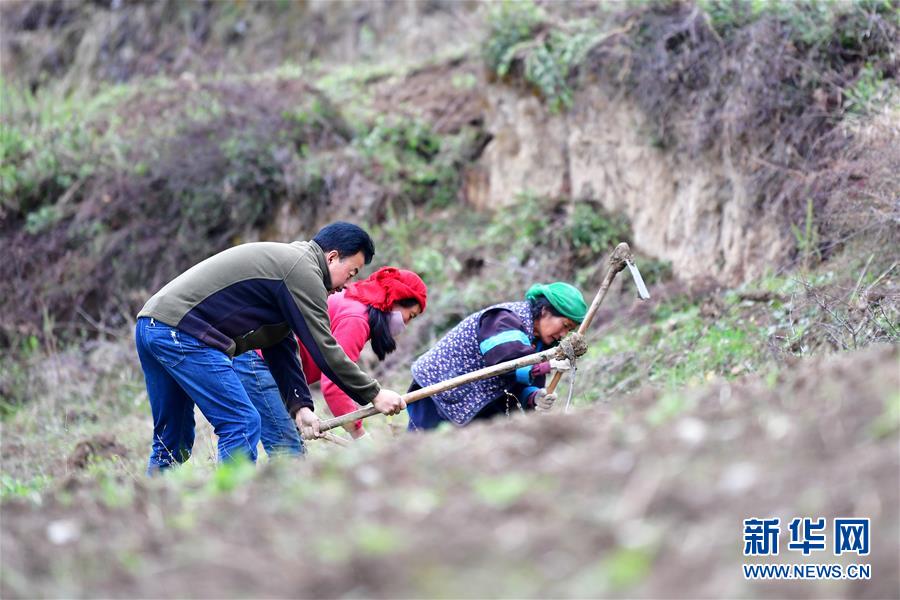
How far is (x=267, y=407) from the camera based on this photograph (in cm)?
621

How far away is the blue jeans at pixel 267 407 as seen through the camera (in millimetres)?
6203

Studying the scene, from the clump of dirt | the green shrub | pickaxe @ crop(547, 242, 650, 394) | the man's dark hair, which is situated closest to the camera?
the man's dark hair

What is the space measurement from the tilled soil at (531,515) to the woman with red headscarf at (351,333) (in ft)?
8.03

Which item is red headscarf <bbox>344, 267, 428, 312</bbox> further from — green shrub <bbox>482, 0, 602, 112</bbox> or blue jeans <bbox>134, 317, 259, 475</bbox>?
green shrub <bbox>482, 0, 602, 112</bbox>

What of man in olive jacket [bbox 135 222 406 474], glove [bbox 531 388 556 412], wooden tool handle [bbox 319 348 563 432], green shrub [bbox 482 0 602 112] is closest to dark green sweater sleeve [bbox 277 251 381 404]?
man in olive jacket [bbox 135 222 406 474]

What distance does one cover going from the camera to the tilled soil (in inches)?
105

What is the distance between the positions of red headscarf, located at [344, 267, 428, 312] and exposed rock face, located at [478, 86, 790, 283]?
13.4 feet

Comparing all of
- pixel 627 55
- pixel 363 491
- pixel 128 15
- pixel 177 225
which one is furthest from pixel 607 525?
pixel 128 15

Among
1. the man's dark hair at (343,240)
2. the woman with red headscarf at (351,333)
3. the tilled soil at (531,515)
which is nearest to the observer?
the tilled soil at (531,515)

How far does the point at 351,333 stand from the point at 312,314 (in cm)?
64

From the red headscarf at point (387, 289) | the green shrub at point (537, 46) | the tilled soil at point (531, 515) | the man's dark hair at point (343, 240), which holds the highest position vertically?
the green shrub at point (537, 46)

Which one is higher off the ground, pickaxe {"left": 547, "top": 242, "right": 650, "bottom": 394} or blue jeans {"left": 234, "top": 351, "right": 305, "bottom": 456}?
pickaxe {"left": 547, "top": 242, "right": 650, "bottom": 394}

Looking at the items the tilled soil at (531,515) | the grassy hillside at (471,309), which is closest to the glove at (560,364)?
the grassy hillside at (471,309)

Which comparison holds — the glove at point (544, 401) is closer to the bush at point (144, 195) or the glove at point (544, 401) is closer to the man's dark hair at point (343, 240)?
the man's dark hair at point (343, 240)
